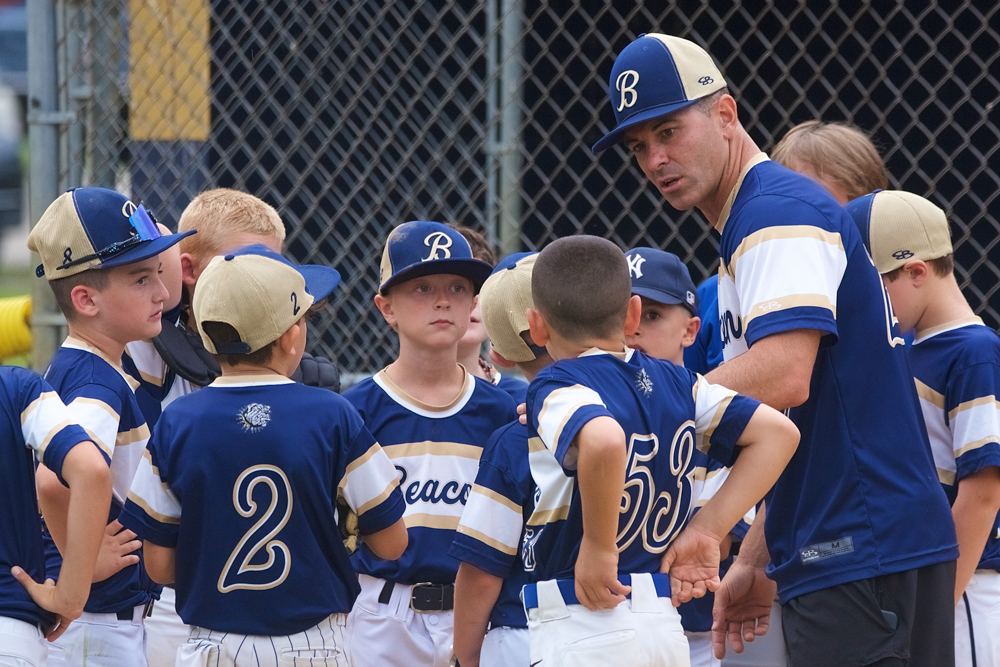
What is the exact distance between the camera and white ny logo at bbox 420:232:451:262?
9.71ft

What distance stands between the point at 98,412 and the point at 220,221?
3.12ft

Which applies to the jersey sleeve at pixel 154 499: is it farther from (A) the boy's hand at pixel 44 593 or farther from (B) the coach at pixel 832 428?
(B) the coach at pixel 832 428

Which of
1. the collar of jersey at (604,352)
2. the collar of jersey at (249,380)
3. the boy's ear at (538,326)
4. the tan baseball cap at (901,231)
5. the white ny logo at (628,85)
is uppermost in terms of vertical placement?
the white ny logo at (628,85)

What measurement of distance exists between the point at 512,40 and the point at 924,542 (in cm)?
254

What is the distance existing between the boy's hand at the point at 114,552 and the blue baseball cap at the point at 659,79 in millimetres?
1453

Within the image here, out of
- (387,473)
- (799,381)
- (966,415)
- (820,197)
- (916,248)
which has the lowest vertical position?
(387,473)

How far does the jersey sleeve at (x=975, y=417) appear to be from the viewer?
2402mm

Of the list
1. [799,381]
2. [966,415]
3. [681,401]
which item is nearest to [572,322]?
[681,401]

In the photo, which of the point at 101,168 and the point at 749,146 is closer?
the point at 749,146

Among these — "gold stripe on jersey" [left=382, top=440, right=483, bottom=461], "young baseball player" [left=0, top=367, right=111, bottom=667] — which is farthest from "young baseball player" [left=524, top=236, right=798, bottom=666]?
"young baseball player" [left=0, top=367, right=111, bottom=667]

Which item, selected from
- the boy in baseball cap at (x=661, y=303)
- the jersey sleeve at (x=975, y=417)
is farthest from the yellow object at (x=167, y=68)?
the jersey sleeve at (x=975, y=417)

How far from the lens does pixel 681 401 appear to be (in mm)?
2021

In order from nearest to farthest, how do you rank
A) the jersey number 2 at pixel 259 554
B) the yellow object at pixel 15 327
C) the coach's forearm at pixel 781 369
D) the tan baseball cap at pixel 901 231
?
the coach's forearm at pixel 781 369, the jersey number 2 at pixel 259 554, the tan baseball cap at pixel 901 231, the yellow object at pixel 15 327

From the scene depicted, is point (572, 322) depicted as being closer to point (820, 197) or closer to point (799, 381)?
point (799, 381)
